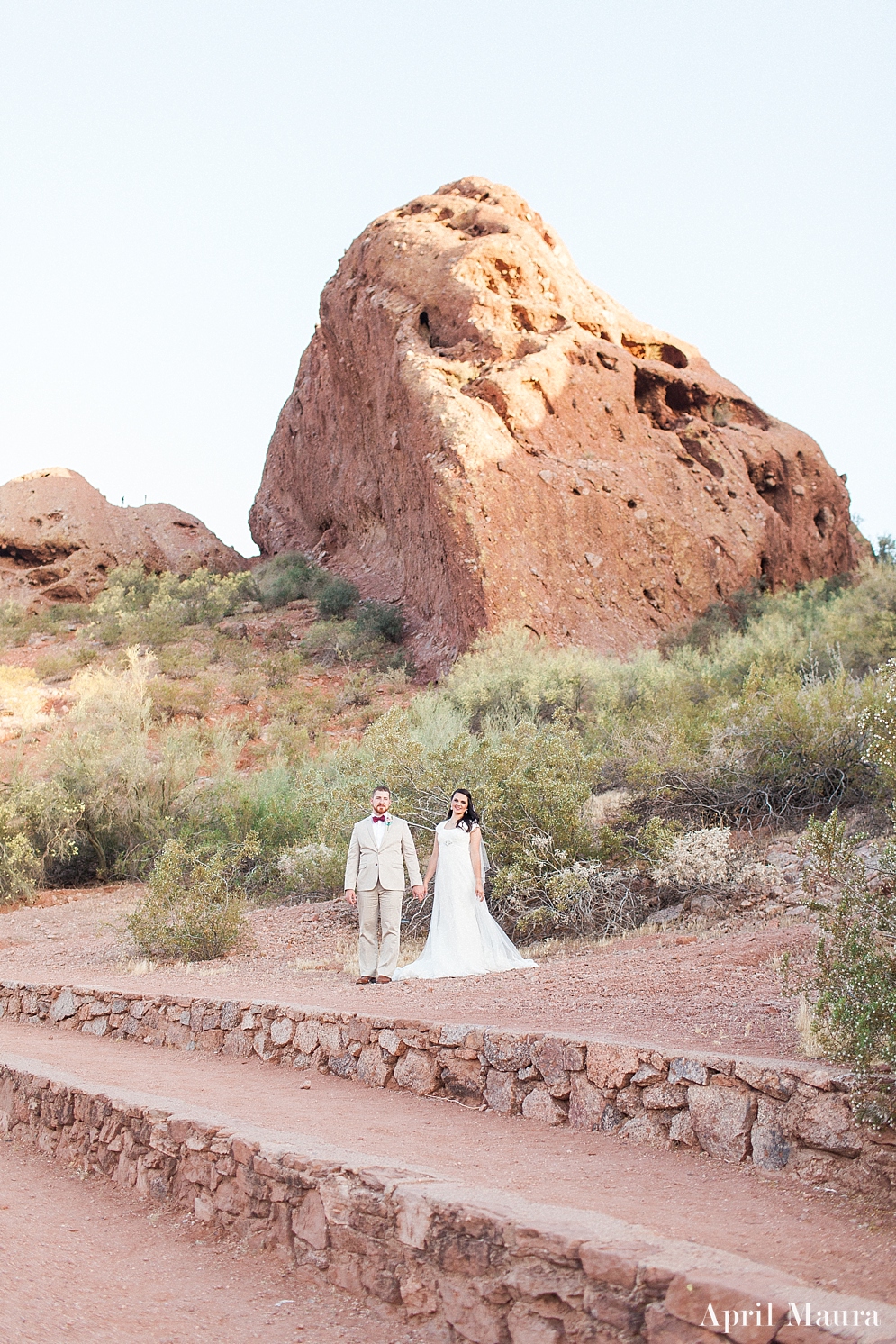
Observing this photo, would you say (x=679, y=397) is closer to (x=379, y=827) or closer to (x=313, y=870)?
(x=313, y=870)

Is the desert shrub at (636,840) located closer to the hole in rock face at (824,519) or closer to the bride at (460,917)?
the bride at (460,917)

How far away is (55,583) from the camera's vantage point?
89.8 feet

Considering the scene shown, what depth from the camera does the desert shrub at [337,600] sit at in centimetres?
2462

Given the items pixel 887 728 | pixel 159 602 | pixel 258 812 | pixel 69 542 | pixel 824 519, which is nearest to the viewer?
pixel 887 728

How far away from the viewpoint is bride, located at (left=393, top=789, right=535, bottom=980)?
331 inches

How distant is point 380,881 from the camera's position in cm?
868

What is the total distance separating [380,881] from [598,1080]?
412 centimetres

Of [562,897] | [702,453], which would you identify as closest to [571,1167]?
[562,897]

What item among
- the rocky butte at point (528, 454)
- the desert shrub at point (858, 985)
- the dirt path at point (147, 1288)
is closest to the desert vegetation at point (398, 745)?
the desert shrub at point (858, 985)

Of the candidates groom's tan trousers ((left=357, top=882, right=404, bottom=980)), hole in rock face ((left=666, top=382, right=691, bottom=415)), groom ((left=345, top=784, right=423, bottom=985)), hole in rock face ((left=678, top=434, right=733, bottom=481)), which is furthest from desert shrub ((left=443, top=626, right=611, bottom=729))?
hole in rock face ((left=666, top=382, right=691, bottom=415))

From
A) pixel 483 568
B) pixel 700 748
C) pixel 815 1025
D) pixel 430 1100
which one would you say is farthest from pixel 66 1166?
pixel 483 568

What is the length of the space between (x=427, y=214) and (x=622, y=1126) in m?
24.5

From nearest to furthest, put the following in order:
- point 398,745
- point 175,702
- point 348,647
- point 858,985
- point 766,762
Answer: point 858,985, point 766,762, point 398,745, point 175,702, point 348,647

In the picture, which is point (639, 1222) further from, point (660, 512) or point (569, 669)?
point (660, 512)
